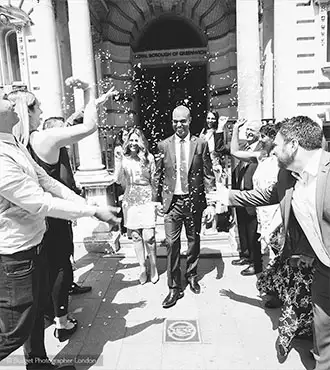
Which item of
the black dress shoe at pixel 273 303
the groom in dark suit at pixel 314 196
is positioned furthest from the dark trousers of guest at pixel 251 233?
the groom in dark suit at pixel 314 196

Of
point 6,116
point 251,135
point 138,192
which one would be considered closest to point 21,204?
point 6,116

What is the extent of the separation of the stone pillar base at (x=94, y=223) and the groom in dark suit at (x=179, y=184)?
6.45 feet

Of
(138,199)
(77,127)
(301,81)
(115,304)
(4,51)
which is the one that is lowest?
(115,304)

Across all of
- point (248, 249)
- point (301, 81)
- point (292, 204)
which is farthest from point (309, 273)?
point (301, 81)

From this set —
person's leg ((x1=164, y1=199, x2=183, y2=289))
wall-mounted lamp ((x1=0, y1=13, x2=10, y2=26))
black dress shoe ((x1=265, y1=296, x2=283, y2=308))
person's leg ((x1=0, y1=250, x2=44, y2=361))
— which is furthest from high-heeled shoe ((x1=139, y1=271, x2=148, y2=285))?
wall-mounted lamp ((x1=0, y1=13, x2=10, y2=26))

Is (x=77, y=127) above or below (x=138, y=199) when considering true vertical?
above

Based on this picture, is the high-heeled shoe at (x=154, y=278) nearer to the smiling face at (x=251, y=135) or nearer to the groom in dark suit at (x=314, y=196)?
the smiling face at (x=251, y=135)

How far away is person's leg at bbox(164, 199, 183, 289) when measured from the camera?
4.13 metres

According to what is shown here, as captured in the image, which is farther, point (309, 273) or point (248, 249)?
point (248, 249)

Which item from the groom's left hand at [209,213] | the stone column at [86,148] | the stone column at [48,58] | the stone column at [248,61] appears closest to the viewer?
the groom's left hand at [209,213]

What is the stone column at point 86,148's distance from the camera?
6193mm

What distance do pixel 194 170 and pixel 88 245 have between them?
2.75 metres

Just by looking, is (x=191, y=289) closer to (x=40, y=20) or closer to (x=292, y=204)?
(x=292, y=204)

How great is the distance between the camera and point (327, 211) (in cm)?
216
